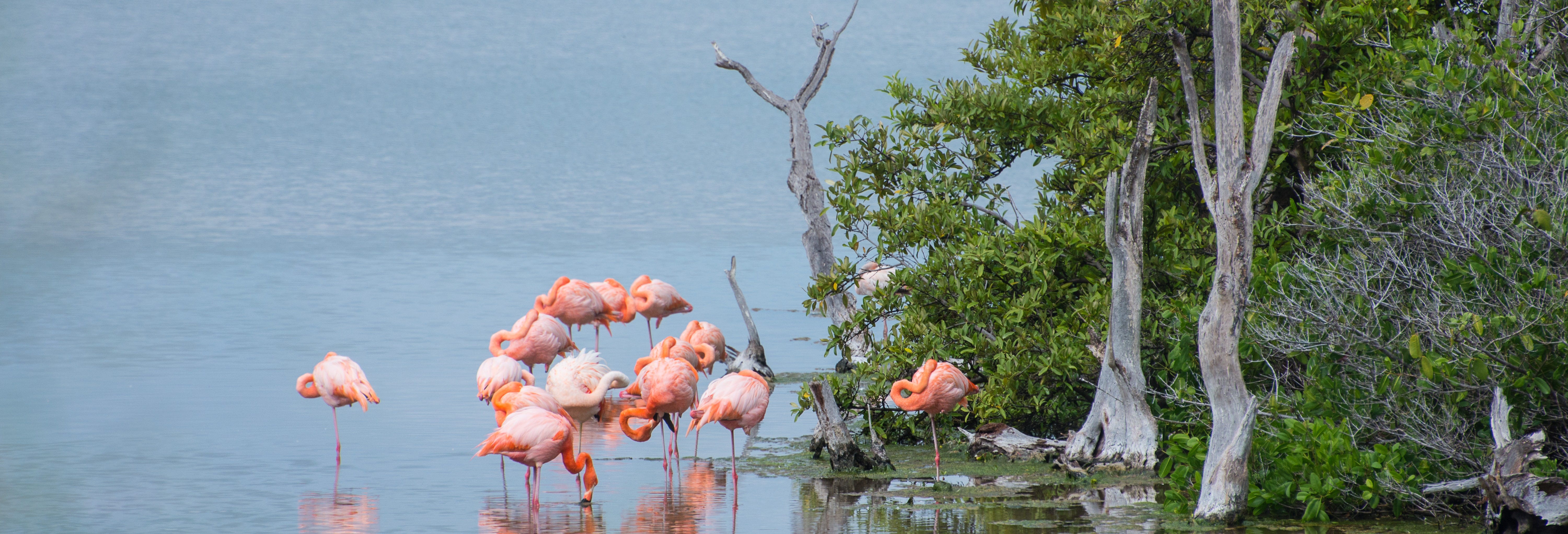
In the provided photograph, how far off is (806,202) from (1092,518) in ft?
23.6

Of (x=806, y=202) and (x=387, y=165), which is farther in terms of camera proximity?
(x=387, y=165)

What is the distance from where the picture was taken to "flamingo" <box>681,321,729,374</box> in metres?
14.6

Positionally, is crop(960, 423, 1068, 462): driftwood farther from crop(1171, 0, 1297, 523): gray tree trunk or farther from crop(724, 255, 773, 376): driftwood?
crop(724, 255, 773, 376): driftwood

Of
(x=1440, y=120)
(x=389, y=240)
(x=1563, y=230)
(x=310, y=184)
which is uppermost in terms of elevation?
(x=310, y=184)

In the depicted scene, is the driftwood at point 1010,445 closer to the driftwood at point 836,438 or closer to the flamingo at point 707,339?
the driftwood at point 836,438

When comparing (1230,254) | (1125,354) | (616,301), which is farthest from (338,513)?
(616,301)

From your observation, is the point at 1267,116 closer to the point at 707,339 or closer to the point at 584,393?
the point at 584,393

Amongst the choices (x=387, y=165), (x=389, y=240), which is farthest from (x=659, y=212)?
(x=387, y=165)

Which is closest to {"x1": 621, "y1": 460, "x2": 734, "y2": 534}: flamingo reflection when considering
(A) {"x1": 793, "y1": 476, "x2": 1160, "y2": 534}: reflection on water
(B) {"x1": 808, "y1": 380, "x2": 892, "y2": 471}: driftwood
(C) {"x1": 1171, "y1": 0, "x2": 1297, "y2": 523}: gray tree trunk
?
(A) {"x1": 793, "y1": 476, "x2": 1160, "y2": 534}: reflection on water

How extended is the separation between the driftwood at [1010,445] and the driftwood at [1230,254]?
2.36m

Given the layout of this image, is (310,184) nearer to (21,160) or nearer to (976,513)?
(21,160)

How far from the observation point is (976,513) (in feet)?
27.7

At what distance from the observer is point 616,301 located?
16.9 metres

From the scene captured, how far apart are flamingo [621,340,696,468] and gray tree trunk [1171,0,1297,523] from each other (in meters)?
3.79
